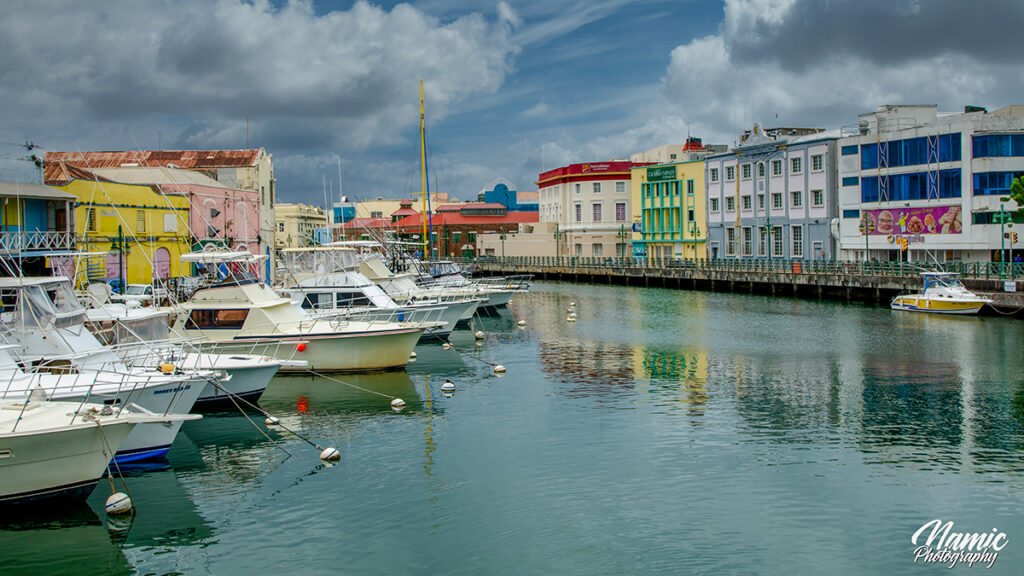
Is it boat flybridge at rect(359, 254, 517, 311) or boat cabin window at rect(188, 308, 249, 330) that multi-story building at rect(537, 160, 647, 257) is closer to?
boat flybridge at rect(359, 254, 517, 311)

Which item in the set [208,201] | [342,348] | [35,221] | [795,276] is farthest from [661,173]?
[342,348]

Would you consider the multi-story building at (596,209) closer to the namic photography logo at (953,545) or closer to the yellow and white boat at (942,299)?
the yellow and white boat at (942,299)

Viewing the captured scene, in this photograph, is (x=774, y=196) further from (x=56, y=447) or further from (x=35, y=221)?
(x=56, y=447)

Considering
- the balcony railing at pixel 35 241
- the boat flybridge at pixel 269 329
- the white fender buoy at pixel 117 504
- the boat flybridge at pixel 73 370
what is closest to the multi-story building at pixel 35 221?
the balcony railing at pixel 35 241

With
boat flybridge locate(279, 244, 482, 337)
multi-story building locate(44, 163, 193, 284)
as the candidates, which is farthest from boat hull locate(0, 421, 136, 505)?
multi-story building locate(44, 163, 193, 284)

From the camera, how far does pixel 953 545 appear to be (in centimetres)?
1570

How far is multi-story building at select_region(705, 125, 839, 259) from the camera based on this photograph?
7475 centimetres

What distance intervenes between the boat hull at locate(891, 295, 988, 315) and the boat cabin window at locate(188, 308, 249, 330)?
3871 cm

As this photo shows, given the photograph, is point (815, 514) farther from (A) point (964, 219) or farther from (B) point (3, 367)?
(A) point (964, 219)

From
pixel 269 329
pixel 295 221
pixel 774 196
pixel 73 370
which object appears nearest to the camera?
pixel 73 370

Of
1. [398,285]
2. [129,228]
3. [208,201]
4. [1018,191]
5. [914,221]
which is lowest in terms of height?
[398,285]

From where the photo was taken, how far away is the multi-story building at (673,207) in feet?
300

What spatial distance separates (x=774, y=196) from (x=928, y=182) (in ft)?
57.2

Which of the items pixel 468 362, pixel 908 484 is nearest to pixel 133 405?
pixel 908 484
